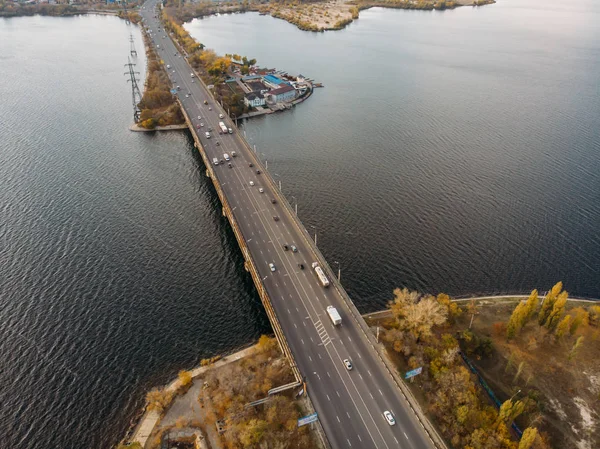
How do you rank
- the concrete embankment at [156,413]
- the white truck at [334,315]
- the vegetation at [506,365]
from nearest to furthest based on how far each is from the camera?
the vegetation at [506,365]
the concrete embankment at [156,413]
the white truck at [334,315]

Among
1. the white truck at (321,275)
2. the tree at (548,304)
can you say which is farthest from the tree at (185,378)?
the tree at (548,304)

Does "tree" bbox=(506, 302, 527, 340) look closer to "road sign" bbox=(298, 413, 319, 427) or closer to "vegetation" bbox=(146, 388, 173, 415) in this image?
"road sign" bbox=(298, 413, 319, 427)

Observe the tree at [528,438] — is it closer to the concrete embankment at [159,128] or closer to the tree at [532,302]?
the tree at [532,302]

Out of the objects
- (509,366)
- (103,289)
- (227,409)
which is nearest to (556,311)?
(509,366)

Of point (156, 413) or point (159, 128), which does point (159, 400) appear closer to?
point (156, 413)

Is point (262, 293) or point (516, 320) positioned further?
point (262, 293)

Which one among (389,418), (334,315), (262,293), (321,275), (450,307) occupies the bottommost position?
(389,418)

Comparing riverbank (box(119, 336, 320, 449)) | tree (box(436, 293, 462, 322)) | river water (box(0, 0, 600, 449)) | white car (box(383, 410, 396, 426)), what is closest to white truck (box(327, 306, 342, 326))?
riverbank (box(119, 336, 320, 449))
